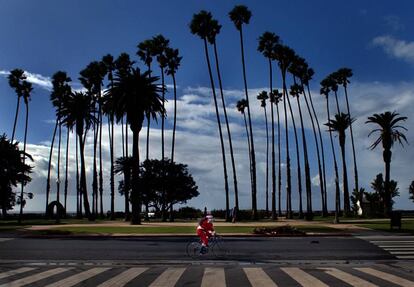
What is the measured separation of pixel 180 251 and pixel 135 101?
Answer: 29.3 metres

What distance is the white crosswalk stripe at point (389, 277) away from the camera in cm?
1276

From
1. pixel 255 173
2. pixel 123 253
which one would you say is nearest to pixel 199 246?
pixel 123 253

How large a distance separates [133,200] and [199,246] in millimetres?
29574

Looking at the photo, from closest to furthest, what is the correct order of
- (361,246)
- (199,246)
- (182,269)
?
(182,269)
(199,246)
(361,246)

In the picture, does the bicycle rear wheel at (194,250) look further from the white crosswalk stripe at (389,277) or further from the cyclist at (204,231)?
the white crosswalk stripe at (389,277)

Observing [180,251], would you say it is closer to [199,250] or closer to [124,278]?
[199,250]

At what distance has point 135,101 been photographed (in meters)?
49.7

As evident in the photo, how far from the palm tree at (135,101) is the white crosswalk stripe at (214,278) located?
33.8 meters

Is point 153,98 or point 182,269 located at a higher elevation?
point 153,98

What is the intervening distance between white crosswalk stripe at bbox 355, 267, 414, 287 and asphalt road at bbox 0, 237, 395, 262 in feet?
11.6

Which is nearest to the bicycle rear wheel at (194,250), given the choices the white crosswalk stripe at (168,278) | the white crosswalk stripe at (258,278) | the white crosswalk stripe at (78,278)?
the white crosswalk stripe at (168,278)

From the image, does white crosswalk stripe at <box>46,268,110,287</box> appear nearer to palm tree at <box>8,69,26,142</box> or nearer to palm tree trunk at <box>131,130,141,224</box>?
palm tree trunk at <box>131,130,141,224</box>

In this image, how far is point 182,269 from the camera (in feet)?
53.1

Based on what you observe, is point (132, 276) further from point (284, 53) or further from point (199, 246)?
point (284, 53)
